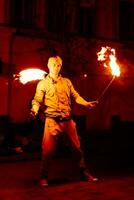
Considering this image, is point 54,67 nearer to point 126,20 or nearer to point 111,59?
point 111,59

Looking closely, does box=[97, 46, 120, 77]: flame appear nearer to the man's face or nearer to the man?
the man

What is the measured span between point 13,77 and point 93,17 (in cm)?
493

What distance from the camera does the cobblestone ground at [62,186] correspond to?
8.77 m

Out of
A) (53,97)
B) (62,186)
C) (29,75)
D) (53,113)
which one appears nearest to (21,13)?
(29,75)

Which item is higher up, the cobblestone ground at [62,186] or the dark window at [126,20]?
the dark window at [126,20]

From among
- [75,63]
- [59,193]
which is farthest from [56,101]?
[75,63]

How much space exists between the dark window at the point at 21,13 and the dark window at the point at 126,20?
4.65 m

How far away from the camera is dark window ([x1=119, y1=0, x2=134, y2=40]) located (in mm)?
21445

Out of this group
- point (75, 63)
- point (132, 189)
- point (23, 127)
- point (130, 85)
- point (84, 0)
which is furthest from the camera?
point (130, 85)

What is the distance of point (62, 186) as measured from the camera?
31.4ft

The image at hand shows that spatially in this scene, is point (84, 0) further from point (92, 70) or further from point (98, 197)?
point (98, 197)

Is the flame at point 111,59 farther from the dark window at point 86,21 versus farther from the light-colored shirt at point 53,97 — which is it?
the dark window at point 86,21

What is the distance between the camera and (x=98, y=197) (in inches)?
342

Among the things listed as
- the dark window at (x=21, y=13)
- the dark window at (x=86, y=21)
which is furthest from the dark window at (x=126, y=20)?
the dark window at (x=21, y=13)
